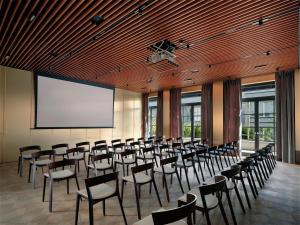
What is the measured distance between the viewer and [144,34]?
13.3 ft

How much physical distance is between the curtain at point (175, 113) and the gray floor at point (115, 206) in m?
A: 5.79

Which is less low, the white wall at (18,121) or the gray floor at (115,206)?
the white wall at (18,121)

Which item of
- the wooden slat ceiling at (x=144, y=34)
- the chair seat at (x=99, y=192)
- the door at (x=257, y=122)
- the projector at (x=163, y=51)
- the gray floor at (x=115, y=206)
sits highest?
the wooden slat ceiling at (x=144, y=34)

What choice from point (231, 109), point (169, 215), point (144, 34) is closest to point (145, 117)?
point (231, 109)

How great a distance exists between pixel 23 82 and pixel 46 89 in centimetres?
Result: 76

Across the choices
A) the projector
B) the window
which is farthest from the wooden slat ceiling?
the window

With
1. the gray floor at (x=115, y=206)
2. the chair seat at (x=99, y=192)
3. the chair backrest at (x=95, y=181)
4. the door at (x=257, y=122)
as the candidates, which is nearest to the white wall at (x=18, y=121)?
the gray floor at (x=115, y=206)

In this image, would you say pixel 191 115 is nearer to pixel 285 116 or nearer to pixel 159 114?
pixel 159 114

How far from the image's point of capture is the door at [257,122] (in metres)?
7.43

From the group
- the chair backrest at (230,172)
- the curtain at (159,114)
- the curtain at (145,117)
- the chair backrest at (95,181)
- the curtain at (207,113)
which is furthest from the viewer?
the curtain at (145,117)

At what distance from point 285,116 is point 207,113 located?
9.88ft

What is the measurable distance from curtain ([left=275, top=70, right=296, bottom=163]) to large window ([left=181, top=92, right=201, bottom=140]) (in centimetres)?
348

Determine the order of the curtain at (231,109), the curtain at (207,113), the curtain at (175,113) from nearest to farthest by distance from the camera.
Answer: the curtain at (231,109)
the curtain at (207,113)
the curtain at (175,113)

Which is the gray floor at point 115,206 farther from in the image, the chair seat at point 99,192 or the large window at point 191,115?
the large window at point 191,115
